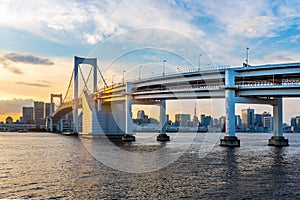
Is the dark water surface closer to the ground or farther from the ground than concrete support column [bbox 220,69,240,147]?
closer to the ground

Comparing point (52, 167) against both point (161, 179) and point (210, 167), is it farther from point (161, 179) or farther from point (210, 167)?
point (210, 167)

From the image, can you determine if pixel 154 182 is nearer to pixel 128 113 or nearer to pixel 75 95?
pixel 128 113

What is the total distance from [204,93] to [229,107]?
5377 millimetres

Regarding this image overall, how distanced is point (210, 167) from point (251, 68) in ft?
78.5

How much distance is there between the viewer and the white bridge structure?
49781 millimetres

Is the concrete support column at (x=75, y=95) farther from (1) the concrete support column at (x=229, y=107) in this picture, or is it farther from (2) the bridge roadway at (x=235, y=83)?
(1) the concrete support column at (x=229, y=107)

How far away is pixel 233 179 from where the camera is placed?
24.3 meters

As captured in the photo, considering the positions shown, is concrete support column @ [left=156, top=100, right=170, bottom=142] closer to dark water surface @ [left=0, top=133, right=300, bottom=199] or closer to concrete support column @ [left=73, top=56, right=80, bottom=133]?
concrete support column @ [left=73, top=56, right=80, bottom=133]

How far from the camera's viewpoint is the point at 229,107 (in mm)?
52781

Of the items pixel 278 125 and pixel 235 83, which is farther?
pixel 278 125

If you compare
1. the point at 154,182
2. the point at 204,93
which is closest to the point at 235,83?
the point at 204,93

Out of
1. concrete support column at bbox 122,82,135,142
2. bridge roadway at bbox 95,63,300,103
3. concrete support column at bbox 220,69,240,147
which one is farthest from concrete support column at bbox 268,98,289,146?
concrete support column at bbox 122,82,135,142

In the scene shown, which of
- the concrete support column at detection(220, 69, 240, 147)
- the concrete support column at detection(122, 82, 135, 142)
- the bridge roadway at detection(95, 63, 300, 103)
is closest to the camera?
the bridge roadway at detection(95, 63, 300, 103)

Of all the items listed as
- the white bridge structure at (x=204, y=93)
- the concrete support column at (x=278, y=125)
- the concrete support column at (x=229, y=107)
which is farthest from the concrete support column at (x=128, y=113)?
the concrete support column at (x=278, y=125)
